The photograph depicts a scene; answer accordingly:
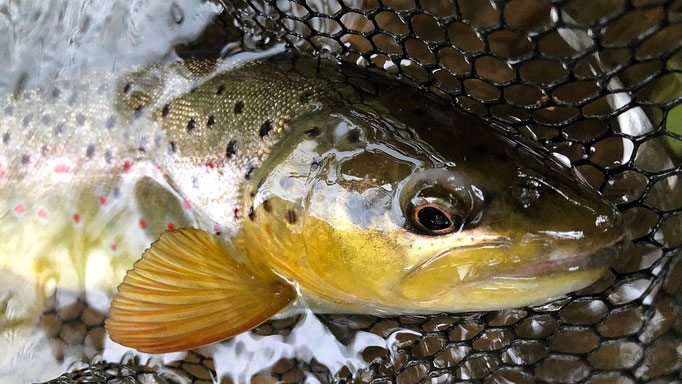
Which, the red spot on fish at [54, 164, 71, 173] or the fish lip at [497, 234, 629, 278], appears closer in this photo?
the fish lip at [497, 234, 629, 278]

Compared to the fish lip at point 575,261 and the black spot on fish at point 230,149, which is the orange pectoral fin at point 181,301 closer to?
the black spot on fish at point 230,149

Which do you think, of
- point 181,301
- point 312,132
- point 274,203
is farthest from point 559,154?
point 181,301

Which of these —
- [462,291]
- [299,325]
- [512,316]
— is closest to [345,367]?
[299,325]

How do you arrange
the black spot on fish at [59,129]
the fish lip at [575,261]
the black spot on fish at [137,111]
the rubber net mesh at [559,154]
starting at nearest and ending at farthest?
the fish lip at [575,261]
the rubber net mesh at [559,154]
the black spot on fish at [137,111]
the black spot on fish at [59,129]

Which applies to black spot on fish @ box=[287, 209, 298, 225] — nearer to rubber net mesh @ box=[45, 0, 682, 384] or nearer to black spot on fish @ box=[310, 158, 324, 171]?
black spot on fish @ box=[310, 158, 324, 171]

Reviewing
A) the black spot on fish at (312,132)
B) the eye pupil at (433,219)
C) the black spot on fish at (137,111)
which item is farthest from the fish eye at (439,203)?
the black spot on fish at (137,111)

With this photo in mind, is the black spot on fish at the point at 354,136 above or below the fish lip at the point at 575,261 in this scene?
below

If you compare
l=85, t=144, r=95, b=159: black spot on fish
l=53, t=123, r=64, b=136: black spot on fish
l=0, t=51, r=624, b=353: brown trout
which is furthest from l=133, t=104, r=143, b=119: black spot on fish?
l=53, t=123, r=64, b=136: black spot on fish

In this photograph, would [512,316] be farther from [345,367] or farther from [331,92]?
[331,92]
